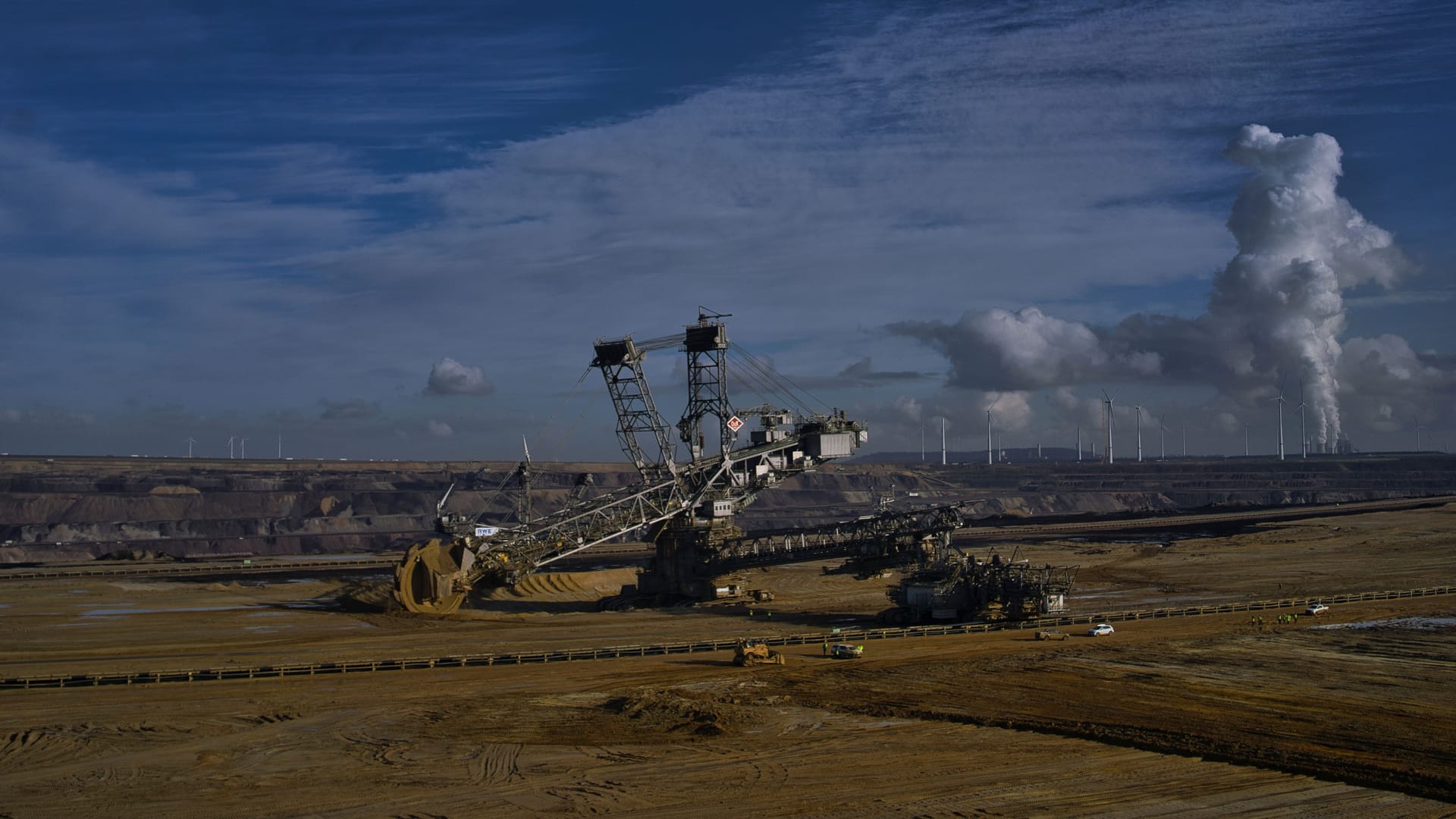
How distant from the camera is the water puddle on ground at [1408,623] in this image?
167 ft

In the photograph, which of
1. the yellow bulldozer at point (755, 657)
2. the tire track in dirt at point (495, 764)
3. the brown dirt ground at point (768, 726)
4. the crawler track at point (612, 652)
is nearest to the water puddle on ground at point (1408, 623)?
the brown dirt ground at point (768, 726)

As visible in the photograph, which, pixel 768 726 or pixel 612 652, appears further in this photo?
pixel 612 652

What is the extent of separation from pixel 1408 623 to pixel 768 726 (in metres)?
34.7

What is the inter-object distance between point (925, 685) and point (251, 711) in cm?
2221

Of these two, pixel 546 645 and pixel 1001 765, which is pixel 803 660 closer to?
pixel 546 645

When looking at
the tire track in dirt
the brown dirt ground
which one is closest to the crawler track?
the brown dirt ground

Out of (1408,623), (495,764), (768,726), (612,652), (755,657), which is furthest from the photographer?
(1408,623)

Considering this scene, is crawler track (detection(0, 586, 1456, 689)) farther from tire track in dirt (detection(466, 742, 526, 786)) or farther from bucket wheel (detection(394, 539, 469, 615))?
bucket wheel (detection(394, 539, 469, 615))

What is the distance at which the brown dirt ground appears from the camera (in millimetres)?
26516

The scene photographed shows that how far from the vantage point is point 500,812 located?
2567cm

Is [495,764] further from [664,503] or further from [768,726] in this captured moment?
[664,503]

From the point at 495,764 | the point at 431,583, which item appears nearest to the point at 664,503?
the point at 431,583

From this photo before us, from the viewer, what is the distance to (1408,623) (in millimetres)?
52250

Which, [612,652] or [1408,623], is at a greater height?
[1408,623]
